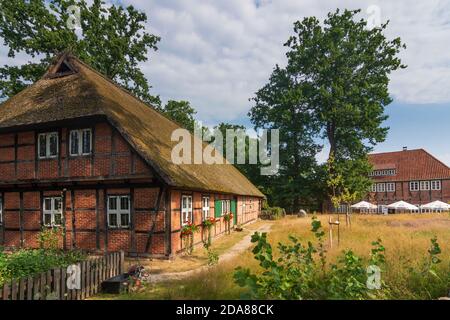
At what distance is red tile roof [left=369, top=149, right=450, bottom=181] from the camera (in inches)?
1566

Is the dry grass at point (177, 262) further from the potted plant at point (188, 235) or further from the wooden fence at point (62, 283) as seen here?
the wooden fence at point (62, 283)

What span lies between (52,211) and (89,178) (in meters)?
2.48

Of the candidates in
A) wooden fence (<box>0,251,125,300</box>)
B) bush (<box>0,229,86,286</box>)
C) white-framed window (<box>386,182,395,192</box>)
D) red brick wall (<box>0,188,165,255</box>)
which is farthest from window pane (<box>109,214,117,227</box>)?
white-framed window (<box>386,182,395,192</box>)

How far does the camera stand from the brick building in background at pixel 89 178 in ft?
37.7

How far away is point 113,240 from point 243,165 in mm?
34350

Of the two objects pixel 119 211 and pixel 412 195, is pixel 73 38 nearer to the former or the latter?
pixel 119 211

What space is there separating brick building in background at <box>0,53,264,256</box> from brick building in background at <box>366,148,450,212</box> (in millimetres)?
33744

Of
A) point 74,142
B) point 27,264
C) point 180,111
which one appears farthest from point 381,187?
point 27,264

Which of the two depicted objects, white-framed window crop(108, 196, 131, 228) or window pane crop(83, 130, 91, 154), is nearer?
white-framed window crop(108, 196, 131, 228)

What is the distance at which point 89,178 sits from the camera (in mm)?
12133

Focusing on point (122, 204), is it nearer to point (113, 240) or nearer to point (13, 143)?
point (113, 240)

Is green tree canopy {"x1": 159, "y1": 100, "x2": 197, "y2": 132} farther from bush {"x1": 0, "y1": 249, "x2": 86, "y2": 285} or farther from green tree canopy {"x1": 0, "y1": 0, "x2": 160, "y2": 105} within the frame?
bush {"x1": 0, "y1": 249, "x2": 86, "y2": 285}

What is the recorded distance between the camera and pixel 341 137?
3459 centimetres
